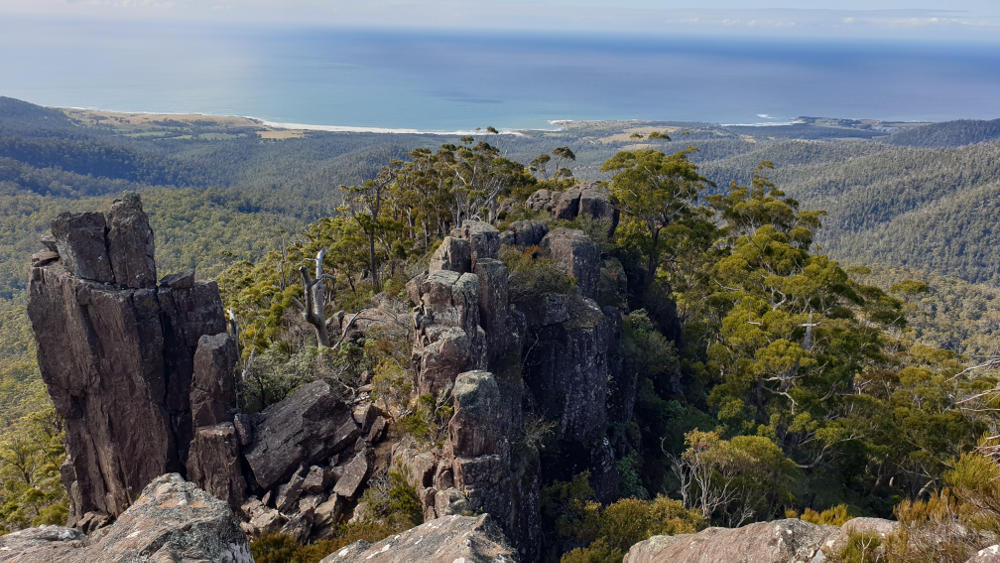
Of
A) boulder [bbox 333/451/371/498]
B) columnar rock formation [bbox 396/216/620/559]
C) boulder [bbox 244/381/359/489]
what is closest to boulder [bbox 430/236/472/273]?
columnar rock formation [bbox 396/216/620/559]

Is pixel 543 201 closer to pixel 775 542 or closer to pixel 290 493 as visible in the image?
pixel 290 493

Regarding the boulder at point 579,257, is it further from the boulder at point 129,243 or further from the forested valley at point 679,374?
the boulder at point 129,243

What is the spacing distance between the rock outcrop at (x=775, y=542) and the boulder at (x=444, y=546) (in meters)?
2.94

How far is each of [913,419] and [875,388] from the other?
229 inches

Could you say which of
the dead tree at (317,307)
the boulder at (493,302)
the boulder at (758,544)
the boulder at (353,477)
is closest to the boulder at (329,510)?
the boulder at (353,477)

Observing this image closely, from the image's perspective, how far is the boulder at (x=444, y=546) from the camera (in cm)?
909

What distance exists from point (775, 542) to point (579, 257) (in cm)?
2248

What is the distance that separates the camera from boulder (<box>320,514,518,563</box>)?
29.8ft

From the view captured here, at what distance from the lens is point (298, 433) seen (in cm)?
1770

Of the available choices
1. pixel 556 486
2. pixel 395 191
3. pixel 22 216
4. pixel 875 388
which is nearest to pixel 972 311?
pixel 875 388

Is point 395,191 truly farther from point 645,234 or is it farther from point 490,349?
point 490,349

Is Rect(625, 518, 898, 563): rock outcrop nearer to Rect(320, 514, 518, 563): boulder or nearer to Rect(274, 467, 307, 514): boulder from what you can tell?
Rect(320, 514, 518, 563): boulder

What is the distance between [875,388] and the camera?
117 feet

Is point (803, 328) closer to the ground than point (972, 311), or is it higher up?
higher up
